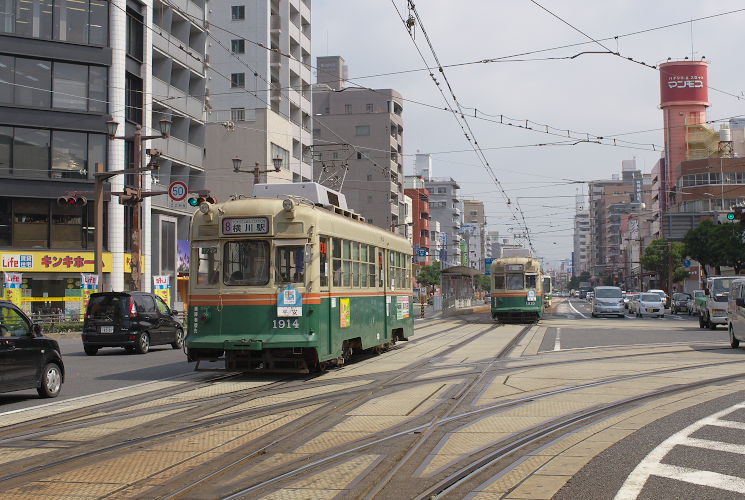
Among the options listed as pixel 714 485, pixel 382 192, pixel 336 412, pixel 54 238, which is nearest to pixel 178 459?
pixel 336 412

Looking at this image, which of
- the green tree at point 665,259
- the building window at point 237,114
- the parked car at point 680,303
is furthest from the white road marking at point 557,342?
the green tree at point 665,259

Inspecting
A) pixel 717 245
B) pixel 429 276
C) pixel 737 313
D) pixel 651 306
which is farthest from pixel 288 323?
pixel 429 276

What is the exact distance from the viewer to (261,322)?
44.3 feet

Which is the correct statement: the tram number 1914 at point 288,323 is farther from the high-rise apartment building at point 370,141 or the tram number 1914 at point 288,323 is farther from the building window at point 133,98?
the high-rise apartment building at point 370,141

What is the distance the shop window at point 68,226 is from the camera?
38.7 meters

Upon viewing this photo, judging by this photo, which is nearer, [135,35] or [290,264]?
[290,264]

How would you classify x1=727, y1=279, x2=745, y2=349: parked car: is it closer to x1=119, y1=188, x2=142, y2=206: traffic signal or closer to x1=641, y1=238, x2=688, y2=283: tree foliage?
x1=119, y1=188, x2=142, y2=206: traffic signal

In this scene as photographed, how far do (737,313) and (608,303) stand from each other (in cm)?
2713

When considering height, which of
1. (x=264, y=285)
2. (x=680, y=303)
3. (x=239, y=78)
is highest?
(x=239, y=78)

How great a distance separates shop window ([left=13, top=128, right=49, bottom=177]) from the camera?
37.8 metres

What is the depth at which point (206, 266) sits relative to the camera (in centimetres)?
1395

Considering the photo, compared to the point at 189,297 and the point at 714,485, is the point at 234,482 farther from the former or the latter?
the point at 189,297

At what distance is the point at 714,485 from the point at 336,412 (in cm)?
496

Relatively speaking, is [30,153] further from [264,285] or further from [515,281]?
[264,285]
